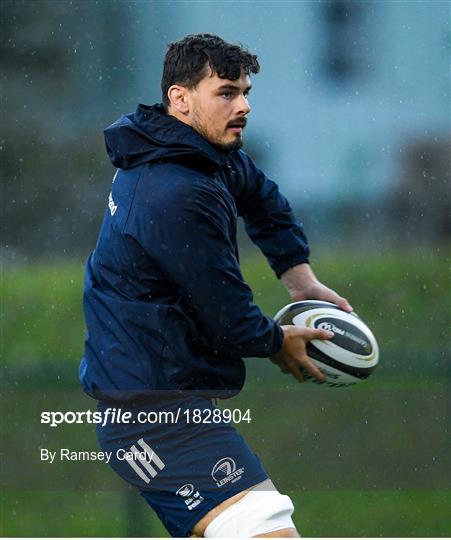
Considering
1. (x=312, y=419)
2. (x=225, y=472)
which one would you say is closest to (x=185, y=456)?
(x=225, y=472)

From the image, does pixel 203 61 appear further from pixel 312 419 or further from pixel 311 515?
pixel 312 419

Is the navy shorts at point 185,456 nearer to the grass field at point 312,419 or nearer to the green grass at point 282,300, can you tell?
the grass field at point 312,419

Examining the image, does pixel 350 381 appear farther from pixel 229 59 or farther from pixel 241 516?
pixel 229 59

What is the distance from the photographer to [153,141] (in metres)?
3.06

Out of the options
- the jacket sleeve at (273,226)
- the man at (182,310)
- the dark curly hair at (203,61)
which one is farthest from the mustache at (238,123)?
the jacket sleeve at (273,226)

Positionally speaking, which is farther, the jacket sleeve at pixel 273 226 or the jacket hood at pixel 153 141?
the jacket sleeve at pixel 273 226

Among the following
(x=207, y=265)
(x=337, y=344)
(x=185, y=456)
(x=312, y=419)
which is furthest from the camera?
(x=312, y=419)

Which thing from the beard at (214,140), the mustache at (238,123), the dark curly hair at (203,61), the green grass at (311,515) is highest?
the dark curly hair at (203,61)

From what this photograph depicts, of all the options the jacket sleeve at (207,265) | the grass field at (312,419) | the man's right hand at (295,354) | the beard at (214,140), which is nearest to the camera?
the jacket sleeve at (207,265)

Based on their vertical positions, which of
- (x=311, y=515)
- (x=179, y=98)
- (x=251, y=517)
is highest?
(x=179, y=98)

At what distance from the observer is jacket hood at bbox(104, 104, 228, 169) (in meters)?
3.02

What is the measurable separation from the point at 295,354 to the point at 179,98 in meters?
0.81

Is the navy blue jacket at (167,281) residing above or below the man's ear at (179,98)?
below

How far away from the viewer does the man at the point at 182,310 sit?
2.96 metres
